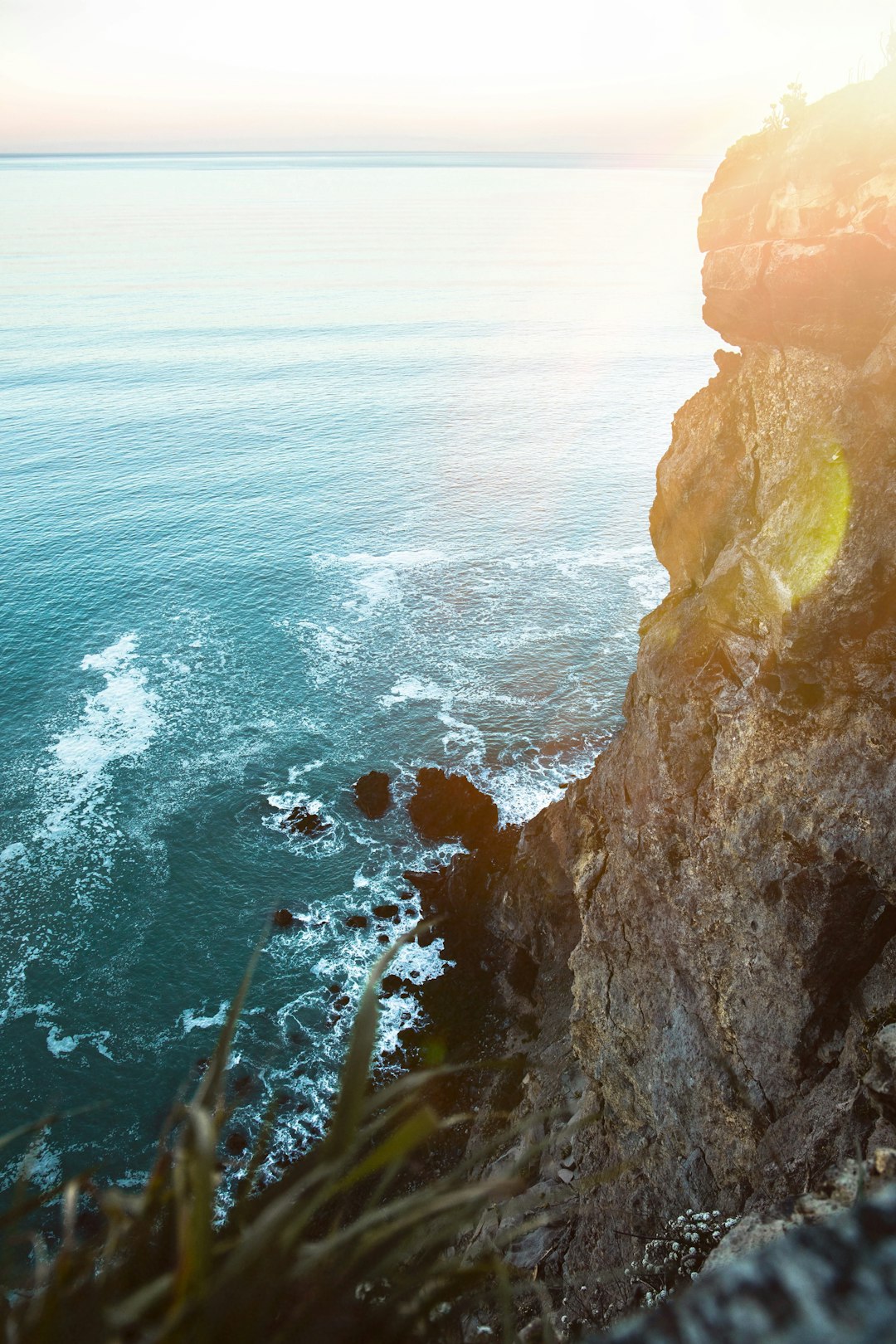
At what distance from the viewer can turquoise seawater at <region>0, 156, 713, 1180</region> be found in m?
44.6

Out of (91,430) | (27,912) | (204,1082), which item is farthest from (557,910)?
(91,430)

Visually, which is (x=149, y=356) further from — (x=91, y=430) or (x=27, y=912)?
(x=27, y=912)

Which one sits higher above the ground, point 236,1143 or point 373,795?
point 373,795

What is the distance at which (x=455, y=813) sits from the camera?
54.2m

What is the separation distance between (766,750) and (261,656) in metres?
51.7

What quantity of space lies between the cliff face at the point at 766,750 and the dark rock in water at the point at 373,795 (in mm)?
25379

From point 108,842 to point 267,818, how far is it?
9.31m

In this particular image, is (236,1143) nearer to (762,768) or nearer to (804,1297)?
(762,768)

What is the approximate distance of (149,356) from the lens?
142 m

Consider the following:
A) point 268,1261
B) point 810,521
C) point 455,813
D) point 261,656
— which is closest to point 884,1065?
point 810,521

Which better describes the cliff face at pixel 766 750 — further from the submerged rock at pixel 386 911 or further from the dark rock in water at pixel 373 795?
the dark rock in water at pixel 373 795

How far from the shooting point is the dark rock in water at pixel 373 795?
55156 millimetres

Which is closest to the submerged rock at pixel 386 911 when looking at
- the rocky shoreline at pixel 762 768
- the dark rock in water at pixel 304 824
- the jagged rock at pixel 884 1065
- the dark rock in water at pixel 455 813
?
the dark rock in water at pixel 455 813

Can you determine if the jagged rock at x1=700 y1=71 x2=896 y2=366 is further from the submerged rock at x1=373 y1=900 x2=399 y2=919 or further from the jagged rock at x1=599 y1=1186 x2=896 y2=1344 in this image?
the submerged rock at x1=373 y1=900 x2=399 y2=919
